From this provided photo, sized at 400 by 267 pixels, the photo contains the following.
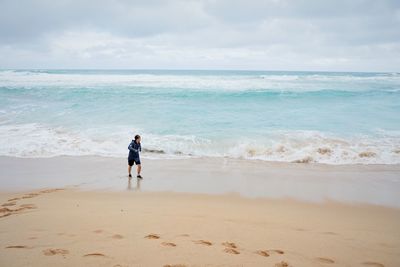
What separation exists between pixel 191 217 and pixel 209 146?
663 centimetres

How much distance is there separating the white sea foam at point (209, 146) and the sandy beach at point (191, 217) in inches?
44.2

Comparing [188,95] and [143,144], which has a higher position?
[188,95]

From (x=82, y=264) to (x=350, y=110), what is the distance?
21390 mm

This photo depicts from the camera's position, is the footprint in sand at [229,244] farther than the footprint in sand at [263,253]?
Yes

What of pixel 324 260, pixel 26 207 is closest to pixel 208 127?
pixel 26 207

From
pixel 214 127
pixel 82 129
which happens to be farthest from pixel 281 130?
pixel 82 129

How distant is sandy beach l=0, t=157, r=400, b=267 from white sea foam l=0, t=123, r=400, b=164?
1.12 meters

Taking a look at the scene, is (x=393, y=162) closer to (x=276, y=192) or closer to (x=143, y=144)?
(x=276, y=192)

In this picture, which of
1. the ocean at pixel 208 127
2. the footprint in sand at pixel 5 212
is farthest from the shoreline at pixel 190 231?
the ocean at pixel 208 127

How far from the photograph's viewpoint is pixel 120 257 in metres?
3.61

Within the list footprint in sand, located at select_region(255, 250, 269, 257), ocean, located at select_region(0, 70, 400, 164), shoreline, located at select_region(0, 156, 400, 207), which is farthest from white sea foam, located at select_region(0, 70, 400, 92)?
footprint in sand, located at select_region(255, 250, 269, 257)

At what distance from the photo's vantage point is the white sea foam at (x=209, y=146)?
10.5 meters

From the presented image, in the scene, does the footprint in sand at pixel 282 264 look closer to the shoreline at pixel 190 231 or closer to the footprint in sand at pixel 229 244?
the shoreline at pixel 190 231

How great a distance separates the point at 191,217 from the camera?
→ 5.37 meters
